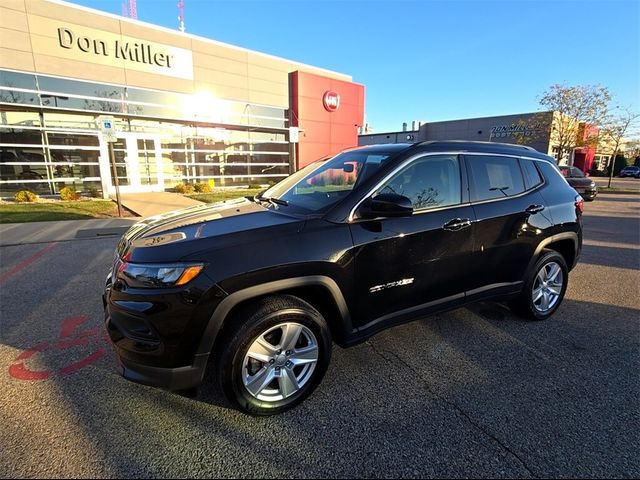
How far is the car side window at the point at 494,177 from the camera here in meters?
3.33

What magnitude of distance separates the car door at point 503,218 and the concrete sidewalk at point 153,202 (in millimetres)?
9725

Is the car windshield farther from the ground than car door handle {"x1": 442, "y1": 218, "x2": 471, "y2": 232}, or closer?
farther from the ground

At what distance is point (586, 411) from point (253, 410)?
2.25 meters

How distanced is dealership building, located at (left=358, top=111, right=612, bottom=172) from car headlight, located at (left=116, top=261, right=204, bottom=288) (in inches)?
1065

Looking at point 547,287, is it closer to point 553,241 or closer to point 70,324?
point 553,241

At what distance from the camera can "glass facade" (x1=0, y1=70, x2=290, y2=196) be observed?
13875 mm

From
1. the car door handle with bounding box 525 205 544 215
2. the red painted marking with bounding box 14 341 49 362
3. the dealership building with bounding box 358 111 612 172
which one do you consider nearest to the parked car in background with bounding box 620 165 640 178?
the dealership building with bounding box 358 111 612 172

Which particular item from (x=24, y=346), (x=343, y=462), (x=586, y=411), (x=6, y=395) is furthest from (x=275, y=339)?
(x=24, y=346)

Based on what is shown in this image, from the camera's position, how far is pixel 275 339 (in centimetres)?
247

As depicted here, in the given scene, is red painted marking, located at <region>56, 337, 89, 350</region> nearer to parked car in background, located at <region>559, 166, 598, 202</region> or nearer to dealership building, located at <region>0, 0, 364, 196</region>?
dealership building, located at <region>0, 0, 364, 196</region>

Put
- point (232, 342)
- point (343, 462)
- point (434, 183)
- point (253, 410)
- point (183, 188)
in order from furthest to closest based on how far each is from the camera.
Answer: point (183, 188), point (434, 183), point (253, 410), point (232, 342), point (343, 462)

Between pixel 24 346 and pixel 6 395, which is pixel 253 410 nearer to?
pixel 6 395

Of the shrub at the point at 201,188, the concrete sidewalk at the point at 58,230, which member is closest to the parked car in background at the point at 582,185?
the shrub at the point at 201,188

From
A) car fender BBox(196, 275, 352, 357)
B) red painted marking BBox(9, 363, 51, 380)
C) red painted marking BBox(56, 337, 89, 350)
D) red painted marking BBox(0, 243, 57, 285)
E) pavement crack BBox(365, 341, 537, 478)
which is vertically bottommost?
pavement crack BBox(365, 341, 537, 478)
